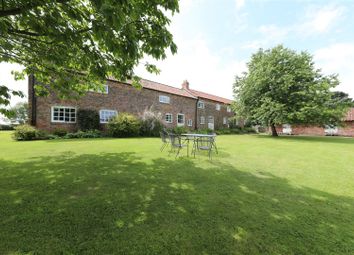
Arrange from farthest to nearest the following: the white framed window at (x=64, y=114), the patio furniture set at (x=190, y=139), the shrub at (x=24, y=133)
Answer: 1. the white framed window at (x=64, y=114)
2. the shrub at (x=24, y=133)
3. the patio furniture set at (x=190, y=139)

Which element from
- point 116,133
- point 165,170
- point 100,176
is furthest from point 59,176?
point 116,133

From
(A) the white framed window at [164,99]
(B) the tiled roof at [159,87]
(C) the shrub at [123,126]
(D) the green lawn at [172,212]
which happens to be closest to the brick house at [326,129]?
(B) the tiled roof at [159,87]

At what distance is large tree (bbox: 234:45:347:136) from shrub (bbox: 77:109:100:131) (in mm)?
16830

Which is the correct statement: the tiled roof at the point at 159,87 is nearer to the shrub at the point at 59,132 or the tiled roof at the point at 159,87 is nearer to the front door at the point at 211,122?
the front door at the point at 211,122

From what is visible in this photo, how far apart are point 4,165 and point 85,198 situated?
14.5ft

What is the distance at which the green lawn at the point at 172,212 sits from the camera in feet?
7.48

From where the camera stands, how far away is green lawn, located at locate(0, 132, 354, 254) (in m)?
2.28

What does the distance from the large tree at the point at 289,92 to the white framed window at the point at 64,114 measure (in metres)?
18.7

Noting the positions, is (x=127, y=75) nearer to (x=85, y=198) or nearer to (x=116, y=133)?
(x=85, y=198)

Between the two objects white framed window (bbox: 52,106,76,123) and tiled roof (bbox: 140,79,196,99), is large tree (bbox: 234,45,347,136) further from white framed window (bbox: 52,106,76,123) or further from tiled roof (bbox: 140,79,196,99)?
white framed window (bbox: 52,106,76,123)

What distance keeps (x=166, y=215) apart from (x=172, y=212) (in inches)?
5.6

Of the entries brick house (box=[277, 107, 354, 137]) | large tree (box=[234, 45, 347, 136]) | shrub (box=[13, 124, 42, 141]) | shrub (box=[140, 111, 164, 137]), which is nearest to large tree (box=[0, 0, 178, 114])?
shrub (box=[13, 124, 42, 141])

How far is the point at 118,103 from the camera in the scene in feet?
65.7

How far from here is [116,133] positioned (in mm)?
17062
